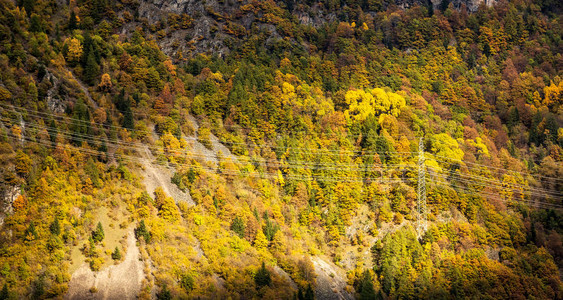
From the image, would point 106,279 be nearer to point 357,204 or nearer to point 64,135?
point 64,135

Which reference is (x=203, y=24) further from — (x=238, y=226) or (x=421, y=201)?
(x=421, y=201)

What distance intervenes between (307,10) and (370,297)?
99.8 metres

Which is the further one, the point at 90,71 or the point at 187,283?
the point at 90,71

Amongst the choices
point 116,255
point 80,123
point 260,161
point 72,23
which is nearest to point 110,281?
point 116,255

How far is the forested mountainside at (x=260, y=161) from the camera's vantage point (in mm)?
85375

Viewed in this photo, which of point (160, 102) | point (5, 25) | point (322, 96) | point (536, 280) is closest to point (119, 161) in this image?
point (160, 102)

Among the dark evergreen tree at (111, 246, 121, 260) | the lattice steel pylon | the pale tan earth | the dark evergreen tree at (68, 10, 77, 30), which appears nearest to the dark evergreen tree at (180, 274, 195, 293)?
the pale tan earth

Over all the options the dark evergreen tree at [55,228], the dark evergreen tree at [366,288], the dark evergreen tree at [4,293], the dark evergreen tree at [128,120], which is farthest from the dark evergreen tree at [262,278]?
the dark evergreen tree at [128,120]

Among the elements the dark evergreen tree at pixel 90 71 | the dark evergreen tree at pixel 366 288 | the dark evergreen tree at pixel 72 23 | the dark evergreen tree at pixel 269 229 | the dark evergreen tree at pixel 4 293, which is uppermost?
the dark evergreen tree at pixel 72 23

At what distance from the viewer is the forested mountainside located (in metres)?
85.4

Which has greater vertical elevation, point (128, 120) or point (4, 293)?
point (128, 120)

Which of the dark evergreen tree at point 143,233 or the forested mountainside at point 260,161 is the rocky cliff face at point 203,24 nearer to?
the forested mountainside at point 260,161

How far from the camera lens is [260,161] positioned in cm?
11181

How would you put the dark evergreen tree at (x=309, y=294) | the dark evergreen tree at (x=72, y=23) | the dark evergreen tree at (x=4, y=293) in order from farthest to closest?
the dark evergreen tree at (x=72, y=23)
the dark evergreen tree at (x=309, y=294)
the dark evergreen tree at (x=4, y=293)
